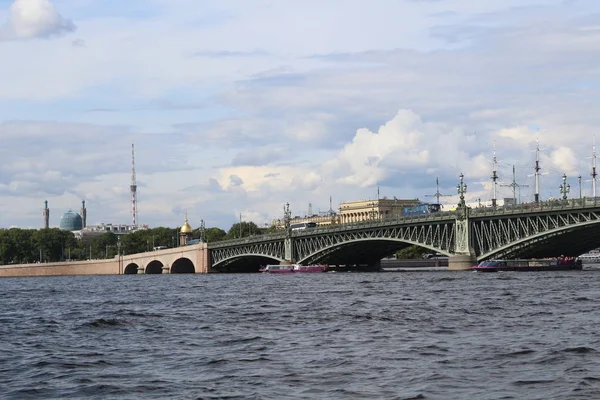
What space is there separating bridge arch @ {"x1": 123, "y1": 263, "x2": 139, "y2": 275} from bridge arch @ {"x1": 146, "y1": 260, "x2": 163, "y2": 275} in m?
3.95

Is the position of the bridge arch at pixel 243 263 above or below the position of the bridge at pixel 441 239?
below

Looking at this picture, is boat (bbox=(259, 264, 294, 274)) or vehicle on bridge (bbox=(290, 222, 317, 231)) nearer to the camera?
boat (bbox=(259, 264, 294, 274))

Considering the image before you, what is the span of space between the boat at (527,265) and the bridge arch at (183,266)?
65.0m

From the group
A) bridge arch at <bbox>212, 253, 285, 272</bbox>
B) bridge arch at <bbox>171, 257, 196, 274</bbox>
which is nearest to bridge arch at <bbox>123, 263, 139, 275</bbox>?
bridge arch at <bbox>171, 257, 196, 274</bbox>

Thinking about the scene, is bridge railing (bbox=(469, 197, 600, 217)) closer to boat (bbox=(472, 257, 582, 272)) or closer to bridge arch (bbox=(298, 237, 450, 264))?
boat (bbox=(472, 257, 582, 272))

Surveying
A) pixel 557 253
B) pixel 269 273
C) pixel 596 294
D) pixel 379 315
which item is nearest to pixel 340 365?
pixel 379 315

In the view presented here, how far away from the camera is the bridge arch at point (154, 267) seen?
6417 inches

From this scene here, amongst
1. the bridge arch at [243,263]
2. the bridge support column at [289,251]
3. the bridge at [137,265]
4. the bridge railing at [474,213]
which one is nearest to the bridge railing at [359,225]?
the bridge railing at [474,213]

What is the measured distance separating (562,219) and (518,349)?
208ft

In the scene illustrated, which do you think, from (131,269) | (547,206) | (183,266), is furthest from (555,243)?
(131,269)

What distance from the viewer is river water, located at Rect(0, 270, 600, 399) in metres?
23.4

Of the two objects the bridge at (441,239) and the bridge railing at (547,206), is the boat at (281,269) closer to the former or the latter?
Result: the bridge at (441,239)

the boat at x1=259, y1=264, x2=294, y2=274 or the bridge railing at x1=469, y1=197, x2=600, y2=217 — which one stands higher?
the bridge railing at x1=469, y1=197, x2=600, y2=217

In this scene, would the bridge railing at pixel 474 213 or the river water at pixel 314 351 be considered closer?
the river water at pixel 314 351
